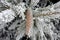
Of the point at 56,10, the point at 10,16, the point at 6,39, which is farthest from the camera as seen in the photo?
the point at 6,39

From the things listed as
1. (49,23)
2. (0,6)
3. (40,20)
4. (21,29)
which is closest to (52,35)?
(49,23)

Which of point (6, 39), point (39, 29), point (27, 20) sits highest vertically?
point (27, 20)

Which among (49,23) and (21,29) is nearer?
(21,29)

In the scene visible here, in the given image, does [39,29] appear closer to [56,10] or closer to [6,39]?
[56,10]

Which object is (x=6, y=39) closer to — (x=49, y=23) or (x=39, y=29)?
(x=39, y=29)

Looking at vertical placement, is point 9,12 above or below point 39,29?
above

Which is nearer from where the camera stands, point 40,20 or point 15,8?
point 15,8

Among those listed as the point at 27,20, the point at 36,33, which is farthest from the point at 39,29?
the point at 27,20

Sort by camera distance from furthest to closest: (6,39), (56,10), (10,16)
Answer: (6,39)
(56,10)
(10,16)

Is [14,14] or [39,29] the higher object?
[14,14]
